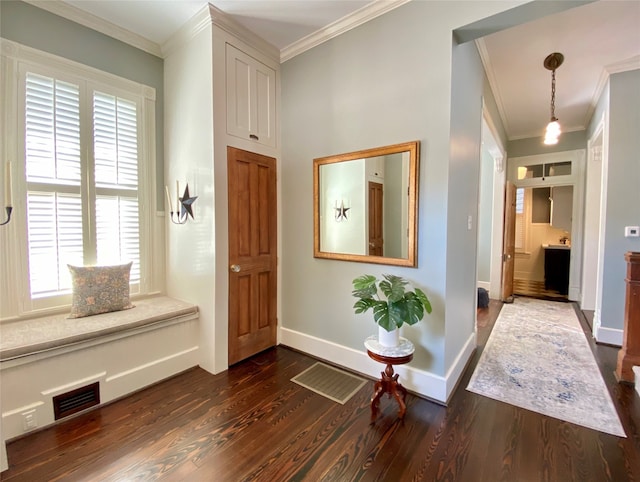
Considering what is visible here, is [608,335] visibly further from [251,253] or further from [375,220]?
[251,253]

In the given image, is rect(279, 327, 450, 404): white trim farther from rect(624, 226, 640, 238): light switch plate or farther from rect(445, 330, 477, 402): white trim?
rect(624, 226, 640, 238): light switch plate

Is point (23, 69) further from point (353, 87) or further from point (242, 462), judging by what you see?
point (242, 462)

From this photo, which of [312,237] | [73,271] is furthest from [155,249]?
[312,237]

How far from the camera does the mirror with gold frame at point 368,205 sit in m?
2.17

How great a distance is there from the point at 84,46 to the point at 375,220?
282 centimetres

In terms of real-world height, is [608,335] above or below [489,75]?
below

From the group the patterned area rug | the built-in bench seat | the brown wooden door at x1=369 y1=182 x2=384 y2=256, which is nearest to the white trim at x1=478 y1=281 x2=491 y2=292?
the patterned area rug

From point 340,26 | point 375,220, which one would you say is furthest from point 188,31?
point 375,220

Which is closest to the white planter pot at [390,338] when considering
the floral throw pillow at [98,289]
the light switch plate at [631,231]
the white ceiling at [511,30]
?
the floral throw pillow at [98,289]

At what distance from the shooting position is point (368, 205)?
2438 millimetres

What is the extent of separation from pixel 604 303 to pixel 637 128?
6.19ft

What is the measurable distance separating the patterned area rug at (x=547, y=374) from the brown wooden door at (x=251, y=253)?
1.88 metres

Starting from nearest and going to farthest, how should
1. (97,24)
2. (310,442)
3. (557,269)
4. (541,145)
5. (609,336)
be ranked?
(310,442) → (97,24) → (609,336) → (541,145) → (557,269)

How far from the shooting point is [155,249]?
288 centimetres
